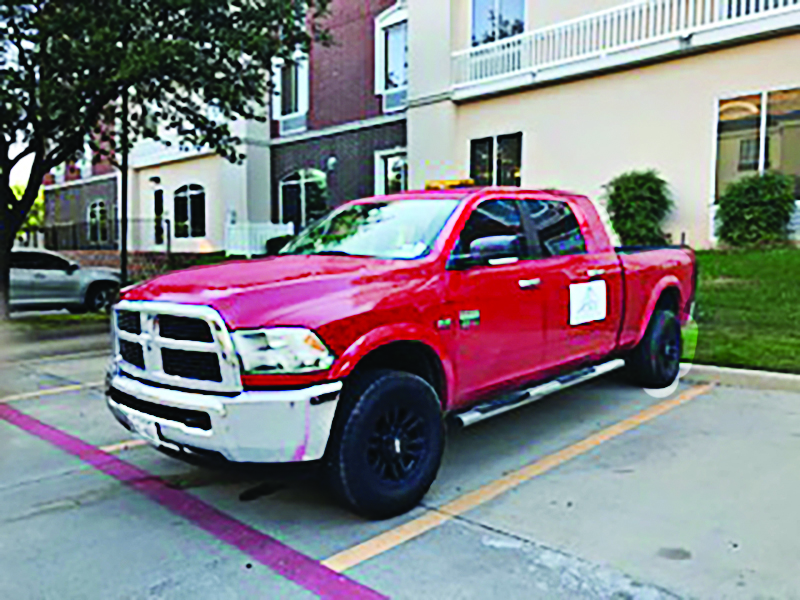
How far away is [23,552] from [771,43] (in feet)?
47.0

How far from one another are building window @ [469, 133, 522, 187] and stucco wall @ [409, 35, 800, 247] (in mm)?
261

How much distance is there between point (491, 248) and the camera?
4.61 meters

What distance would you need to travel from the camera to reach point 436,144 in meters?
18.3

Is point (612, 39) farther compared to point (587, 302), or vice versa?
point (612, 39)

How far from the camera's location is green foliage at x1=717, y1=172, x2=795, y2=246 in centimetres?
1266

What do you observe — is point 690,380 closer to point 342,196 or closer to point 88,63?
point 88,63

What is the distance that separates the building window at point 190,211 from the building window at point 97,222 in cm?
533

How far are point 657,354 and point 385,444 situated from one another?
3.78 metres

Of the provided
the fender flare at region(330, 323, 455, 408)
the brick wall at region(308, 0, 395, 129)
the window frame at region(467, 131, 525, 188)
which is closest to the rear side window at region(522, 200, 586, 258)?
the fender flare at region(330, 323, 455, 408)

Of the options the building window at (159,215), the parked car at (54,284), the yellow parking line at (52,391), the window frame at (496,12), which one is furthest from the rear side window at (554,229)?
the building window at (159,215)

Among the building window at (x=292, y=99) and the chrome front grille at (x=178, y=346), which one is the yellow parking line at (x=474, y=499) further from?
the building window at (x=292, y=99)

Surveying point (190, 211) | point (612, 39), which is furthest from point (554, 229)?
point (190, 211)

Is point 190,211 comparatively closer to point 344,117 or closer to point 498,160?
point 344,117

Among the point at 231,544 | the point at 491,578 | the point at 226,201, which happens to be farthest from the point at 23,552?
the point at 226,201
